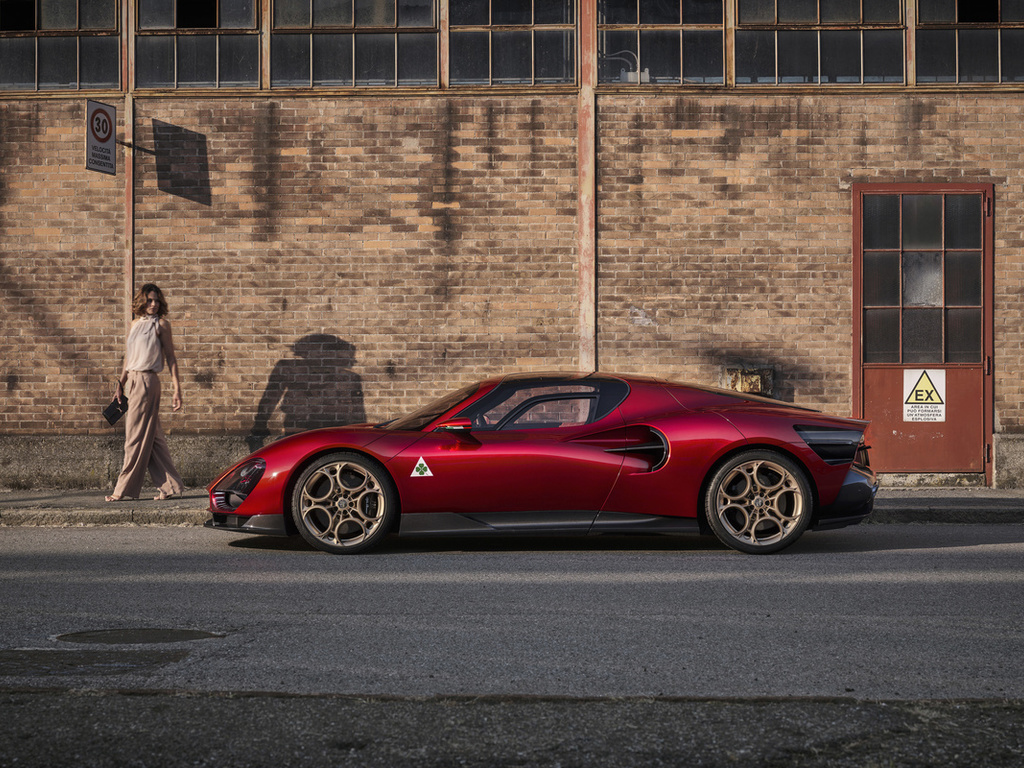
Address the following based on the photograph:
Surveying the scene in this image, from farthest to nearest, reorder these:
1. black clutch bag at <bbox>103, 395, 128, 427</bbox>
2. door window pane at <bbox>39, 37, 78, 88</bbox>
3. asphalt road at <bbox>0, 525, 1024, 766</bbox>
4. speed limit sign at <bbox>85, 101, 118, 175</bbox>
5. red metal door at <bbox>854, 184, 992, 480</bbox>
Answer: door window pane at <bbox>39, 37, 78, 88</bbox> → red metal door at <bbox>854, 184, 992, 480</bbox> → speed limit sign at <bbox>85, 101, 118, 175</bbox> → black clutch bag at <bbox>103, 395, 128, 427</bbox> → asphalt road at <bbox>0, 525, 1024, 766</bbox>

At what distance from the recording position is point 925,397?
38.1 feet

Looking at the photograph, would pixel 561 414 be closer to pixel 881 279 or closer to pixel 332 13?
pixel 881 279

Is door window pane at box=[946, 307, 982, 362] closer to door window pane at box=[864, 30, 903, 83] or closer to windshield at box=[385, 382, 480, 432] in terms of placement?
door window pane at box=[864, 30, 903, 83]

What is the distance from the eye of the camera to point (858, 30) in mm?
11938

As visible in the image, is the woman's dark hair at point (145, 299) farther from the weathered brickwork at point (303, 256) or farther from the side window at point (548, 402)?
the side window at point (548, 402)

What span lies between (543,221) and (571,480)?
525cm

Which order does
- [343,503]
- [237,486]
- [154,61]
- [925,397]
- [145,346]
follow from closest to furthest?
[343,503] → [237,486] → [145,346] → [925,397] → [154,61]

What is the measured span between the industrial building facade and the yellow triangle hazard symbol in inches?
1.3


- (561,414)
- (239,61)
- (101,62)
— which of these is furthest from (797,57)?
(101,62)

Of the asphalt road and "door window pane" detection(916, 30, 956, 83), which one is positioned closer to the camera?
the asphalt road

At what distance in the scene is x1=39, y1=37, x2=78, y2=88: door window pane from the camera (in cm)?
1215

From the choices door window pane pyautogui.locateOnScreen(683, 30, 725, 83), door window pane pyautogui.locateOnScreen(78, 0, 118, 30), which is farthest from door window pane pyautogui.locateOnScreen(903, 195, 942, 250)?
door window pane pyautogui.locateOnScreen(78, 0, 118, 30)

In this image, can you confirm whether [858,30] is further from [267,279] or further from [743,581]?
[743,581]

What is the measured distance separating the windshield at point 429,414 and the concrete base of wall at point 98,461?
4359 millimetres
